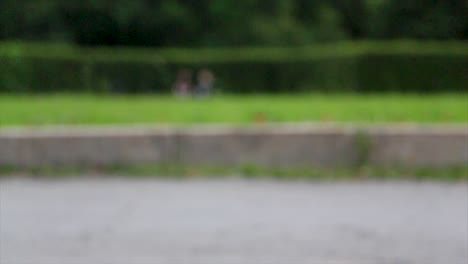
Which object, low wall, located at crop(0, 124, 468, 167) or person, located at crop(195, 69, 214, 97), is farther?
person, located at crop(195, 69, 214, 97)

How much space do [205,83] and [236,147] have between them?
14.3 metres

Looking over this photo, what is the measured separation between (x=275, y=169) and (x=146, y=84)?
60.8 ft

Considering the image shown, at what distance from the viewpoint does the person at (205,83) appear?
855 inches

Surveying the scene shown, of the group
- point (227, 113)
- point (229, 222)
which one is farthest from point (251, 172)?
point (227, 113)

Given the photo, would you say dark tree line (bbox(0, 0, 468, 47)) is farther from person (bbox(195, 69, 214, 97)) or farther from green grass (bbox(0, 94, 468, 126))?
green grass (bbox(0, 94, 468, 126))

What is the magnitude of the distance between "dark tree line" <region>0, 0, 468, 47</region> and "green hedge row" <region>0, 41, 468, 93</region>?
9142 millimetres

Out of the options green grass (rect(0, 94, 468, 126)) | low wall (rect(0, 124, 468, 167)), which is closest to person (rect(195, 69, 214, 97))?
green grass (rect(0, 94, 468, 126))

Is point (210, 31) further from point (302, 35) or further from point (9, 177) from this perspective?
point (9, 177)

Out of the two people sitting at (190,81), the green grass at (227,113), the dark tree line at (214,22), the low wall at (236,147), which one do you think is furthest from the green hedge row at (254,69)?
the low wall at (236,147)

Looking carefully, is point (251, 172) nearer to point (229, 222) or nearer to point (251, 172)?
point (251, 172)

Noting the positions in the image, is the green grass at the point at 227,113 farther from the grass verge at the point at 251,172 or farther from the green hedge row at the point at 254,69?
the green hedge row at the point at 254,69

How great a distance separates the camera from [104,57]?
25.9 meters

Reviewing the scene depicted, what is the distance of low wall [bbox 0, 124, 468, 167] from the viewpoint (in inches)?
345

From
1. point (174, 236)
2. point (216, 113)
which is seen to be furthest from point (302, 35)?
point (174, 236)
